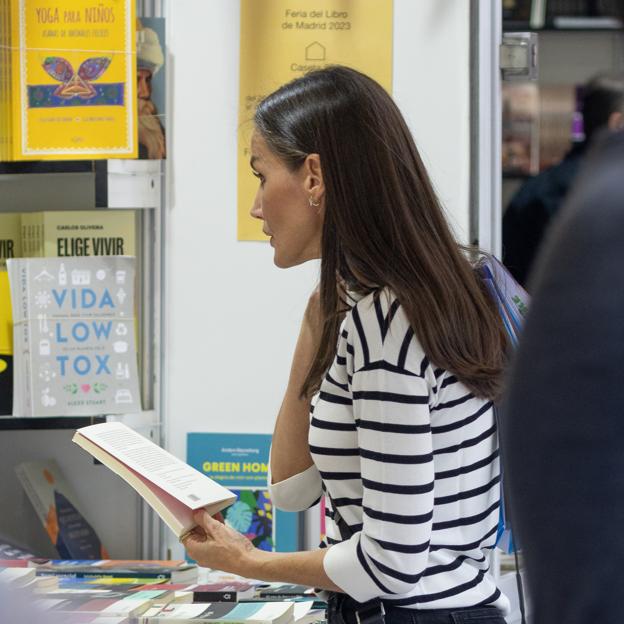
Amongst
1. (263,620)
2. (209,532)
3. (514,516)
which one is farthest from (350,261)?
(514,516)

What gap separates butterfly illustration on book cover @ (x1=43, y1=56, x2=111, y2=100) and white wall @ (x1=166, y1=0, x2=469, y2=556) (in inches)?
5.9

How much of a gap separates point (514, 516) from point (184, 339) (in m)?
1.68

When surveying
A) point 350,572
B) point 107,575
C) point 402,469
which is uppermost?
point 402,469

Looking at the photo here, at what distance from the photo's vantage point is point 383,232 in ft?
4.66

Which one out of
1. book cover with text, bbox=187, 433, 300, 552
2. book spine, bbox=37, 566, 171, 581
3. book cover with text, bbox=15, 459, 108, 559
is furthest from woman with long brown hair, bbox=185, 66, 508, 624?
book cover with text, bbox=15, 459, 108, 559

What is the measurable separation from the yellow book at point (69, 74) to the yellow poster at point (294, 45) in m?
0.23

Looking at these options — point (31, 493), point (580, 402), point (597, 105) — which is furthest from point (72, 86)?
point (597, 105)

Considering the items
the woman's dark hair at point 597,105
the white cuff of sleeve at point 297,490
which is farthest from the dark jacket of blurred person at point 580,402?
the woman's dark hair at point 597,105

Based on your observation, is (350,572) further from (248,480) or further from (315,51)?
(315,51)

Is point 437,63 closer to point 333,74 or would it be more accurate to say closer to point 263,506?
point 333,74

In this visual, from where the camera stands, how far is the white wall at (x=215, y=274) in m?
2.27

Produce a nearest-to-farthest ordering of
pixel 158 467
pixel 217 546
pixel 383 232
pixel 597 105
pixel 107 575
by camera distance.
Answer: pixel 383 232
pixel 217 546
pixel 158 467
pixel 107 575
pixel 597 105

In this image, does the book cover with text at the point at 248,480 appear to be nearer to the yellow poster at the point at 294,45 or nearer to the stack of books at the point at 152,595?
the stack of books at the point at 152,595

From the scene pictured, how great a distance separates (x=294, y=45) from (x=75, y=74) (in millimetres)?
435
